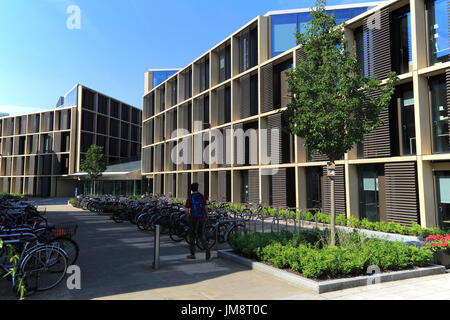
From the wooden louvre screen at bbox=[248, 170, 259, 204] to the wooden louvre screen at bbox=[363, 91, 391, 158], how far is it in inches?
308

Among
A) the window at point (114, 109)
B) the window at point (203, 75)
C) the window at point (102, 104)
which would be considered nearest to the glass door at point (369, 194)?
the window at point (203, 75)

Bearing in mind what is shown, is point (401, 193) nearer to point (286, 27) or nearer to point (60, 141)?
point (286, 27)

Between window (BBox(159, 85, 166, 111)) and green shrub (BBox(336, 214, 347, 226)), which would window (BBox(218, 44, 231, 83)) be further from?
green shrub (BBox(336, 214, 347, 226))

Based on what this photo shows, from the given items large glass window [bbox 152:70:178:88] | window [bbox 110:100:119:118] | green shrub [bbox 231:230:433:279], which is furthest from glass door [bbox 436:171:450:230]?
window [bbox 110:100:119:118]

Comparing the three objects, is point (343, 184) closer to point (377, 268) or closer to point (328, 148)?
point (328, 148)

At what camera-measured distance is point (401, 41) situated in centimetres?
1302

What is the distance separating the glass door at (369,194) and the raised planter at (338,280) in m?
7.50

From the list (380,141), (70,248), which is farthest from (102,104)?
(70,248)

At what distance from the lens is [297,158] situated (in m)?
16.9

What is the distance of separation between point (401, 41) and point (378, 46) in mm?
877

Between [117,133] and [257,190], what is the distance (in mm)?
41616

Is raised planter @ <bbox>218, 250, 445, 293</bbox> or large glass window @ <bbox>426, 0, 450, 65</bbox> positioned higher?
large glass window @ <bbox>426, 0, 450, 65</bbox>

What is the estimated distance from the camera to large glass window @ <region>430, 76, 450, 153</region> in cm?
1145
